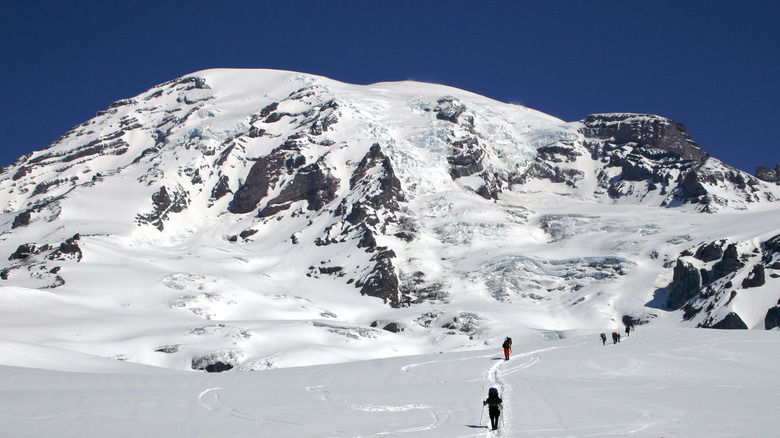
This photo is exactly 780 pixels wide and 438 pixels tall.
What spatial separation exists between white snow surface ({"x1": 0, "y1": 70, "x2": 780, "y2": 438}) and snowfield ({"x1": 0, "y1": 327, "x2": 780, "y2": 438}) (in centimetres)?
15

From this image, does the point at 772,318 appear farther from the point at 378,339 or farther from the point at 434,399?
the point at 434,399

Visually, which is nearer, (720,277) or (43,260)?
(720,277)

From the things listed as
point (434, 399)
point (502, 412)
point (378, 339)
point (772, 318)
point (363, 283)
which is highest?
point (363, 283)

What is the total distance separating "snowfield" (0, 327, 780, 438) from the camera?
20297mm

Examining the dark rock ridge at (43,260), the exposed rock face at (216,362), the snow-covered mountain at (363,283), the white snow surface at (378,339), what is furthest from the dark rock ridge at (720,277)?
the dark rock ridge at (43,260)

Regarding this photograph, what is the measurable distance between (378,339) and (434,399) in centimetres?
9885

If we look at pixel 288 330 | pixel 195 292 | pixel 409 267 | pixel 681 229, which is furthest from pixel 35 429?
pixel 681 229

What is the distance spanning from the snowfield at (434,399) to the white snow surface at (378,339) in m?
0.15

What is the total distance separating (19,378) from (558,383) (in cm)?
2641

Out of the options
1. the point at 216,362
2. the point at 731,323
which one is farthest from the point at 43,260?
the point at 731,323

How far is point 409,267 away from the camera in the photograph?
585 ft

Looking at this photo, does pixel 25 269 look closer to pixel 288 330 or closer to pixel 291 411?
pixel 288 330

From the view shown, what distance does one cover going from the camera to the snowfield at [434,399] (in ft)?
66.6

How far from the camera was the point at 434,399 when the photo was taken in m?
26.8
